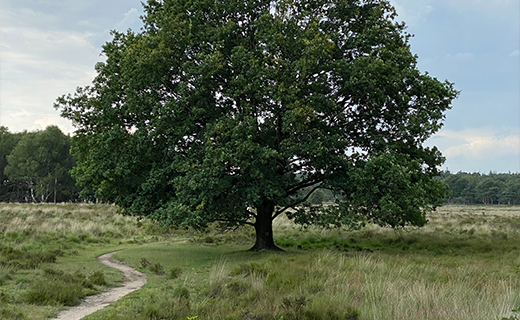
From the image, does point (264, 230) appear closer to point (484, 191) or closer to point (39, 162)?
point (39, 162)

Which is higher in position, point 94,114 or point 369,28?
point 369,28

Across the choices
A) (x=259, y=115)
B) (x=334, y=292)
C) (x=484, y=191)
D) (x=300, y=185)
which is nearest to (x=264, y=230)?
(x=300, y=185)

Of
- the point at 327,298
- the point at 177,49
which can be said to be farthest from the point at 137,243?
the point at 327,298

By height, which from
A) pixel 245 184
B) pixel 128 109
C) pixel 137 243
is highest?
pixel 128 109

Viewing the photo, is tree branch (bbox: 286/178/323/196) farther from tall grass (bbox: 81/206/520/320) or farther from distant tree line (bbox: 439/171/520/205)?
distant tree line (bbox: 439/171/520/205)

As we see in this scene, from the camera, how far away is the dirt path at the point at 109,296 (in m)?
9.01

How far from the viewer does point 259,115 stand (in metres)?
18.5

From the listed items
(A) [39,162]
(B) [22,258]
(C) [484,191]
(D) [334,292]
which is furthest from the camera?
(C) [484,191]

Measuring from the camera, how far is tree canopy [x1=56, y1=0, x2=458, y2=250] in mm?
16609

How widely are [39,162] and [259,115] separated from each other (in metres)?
73.4

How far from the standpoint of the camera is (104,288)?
1210 centimetres

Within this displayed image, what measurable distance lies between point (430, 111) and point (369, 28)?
180 inches

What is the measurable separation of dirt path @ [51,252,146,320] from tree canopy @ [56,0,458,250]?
2.58 m

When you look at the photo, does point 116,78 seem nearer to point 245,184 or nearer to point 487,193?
point 245,184
